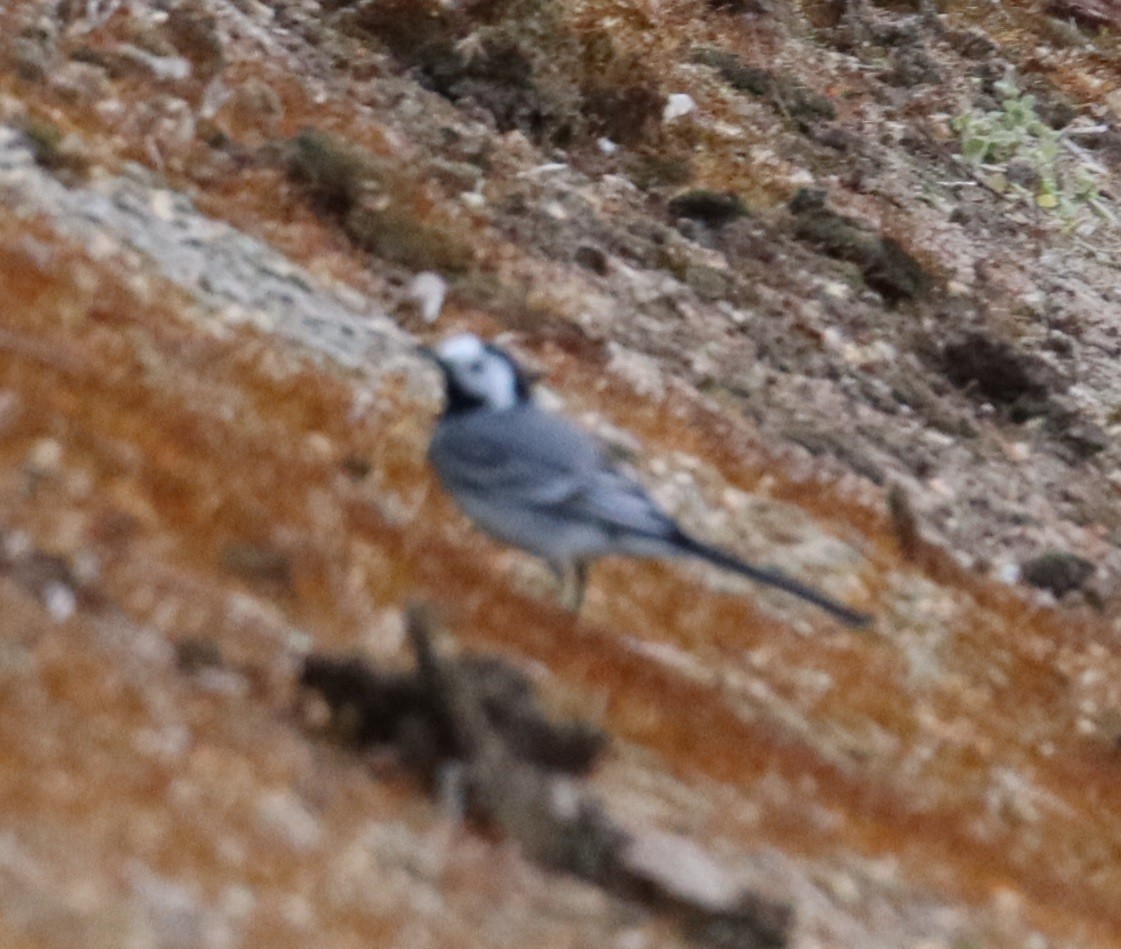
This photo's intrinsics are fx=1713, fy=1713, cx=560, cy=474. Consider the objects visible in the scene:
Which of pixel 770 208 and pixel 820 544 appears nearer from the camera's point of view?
pixel 820 544

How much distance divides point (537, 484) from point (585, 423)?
177 inches

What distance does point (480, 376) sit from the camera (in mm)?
12141

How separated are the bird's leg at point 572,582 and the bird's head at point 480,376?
4.04 ft

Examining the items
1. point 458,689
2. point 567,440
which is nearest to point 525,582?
point 567,440

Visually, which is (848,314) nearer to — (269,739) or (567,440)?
(567,440)

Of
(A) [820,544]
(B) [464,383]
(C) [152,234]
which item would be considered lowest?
(A) [820,544]

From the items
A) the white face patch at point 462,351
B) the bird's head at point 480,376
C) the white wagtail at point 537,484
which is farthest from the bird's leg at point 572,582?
the white face patch at point 462,351

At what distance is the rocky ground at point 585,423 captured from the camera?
29.0ft

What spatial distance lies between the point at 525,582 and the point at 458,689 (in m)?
3.33

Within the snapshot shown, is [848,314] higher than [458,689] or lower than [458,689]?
lower

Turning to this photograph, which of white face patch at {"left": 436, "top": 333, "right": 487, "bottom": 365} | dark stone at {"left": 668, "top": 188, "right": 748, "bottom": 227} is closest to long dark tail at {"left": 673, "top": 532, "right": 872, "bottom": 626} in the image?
white face patch at {"left": 436, "top": 333, "right": 487, "bottom": 365}

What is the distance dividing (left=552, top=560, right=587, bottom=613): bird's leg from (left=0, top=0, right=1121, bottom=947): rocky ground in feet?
0.95

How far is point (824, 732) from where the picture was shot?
12984 mm

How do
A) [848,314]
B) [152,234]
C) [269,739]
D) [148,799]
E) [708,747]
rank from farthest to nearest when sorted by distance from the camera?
[848,314], [152,234], [708,747], [269,739], [148,799]
